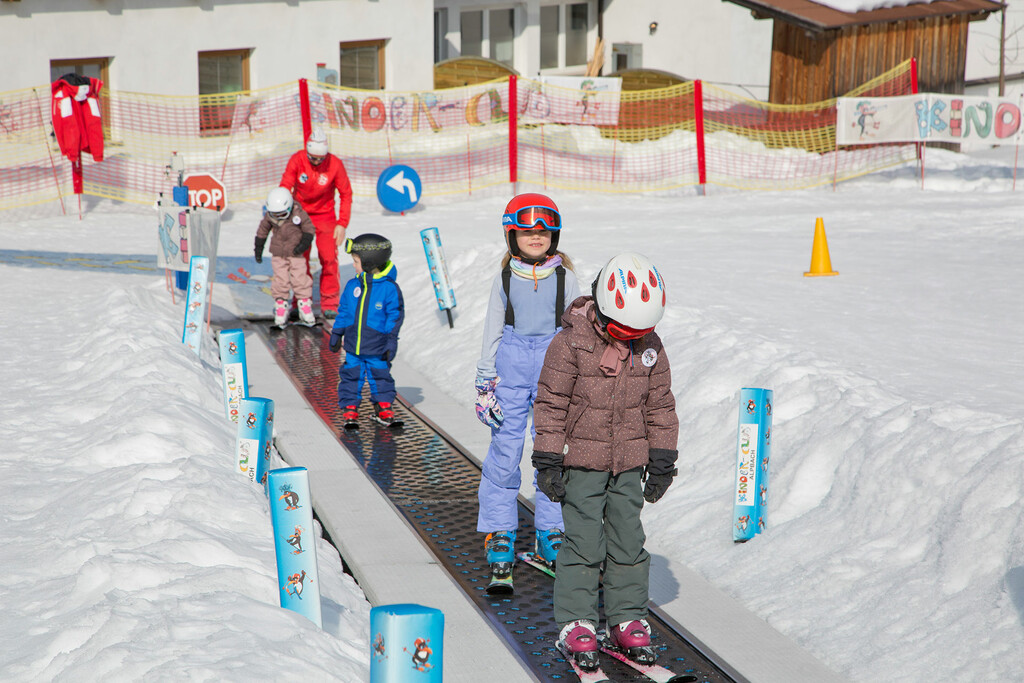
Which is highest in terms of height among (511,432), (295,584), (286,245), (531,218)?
(531,218)

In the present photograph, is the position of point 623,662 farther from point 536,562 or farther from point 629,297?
point 629,297

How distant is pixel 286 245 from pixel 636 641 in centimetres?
727

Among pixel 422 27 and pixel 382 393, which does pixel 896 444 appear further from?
pixel 422 27

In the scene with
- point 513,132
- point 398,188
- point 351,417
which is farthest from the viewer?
point 513,132

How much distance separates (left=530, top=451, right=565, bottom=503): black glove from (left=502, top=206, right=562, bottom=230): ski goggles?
4.10 ft

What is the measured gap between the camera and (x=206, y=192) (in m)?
17.6

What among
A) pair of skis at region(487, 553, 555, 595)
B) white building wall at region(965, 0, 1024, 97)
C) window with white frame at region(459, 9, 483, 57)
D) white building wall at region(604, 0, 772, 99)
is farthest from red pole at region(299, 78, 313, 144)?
white building wall at region(965, 0, 1024, 97)

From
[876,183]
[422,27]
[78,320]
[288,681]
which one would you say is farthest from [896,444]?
[422,27]

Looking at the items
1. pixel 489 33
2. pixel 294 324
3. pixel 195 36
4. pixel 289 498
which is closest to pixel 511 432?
pixel 289 498

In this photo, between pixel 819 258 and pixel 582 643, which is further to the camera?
pixel 819 258

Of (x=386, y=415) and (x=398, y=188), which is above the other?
(x=398, y=188)

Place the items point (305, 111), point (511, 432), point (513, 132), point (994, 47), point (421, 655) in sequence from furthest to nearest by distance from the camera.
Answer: point (994, 47), point (513, 132), point (305, 111), point (511, 432), point (421, 655)

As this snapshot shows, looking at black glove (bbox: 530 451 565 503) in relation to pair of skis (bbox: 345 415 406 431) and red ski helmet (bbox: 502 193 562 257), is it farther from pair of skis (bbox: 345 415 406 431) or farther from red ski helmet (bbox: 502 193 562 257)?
pair of skis (bbox: 345 415 406 431)

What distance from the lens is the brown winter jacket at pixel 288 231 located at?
10.8 m
